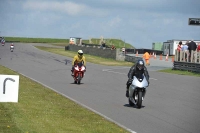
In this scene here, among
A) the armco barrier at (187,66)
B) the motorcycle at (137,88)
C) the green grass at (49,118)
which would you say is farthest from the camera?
the armco barrier at (187,66)

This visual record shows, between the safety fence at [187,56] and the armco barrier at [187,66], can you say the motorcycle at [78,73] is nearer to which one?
the armco barrier at [187,66]

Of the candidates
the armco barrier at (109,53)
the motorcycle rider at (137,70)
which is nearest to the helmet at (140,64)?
the motorcycle rider at (137,70)

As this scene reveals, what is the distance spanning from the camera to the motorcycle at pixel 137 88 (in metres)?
16.2

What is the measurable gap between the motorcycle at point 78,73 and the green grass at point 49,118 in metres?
7.74

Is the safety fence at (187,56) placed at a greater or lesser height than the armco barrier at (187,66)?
greater

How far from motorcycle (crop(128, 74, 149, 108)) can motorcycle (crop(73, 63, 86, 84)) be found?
343 inches

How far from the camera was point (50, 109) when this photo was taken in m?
14.5

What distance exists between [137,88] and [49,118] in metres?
4.24

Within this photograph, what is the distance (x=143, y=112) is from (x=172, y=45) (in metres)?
56.5

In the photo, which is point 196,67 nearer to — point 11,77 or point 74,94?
point 74,94

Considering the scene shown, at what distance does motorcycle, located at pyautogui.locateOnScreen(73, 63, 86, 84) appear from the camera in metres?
25.1

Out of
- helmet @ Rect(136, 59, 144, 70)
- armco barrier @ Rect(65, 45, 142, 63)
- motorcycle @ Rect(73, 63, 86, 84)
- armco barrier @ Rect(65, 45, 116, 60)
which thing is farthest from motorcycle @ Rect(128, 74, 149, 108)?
armco barrier @ Rect(65, 45, 116, 60)

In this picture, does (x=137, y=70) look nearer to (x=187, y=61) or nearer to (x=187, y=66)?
(x=187, y=66)

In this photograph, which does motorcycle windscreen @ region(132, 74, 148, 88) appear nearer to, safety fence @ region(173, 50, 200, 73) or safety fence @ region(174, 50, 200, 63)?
safety fence @ region(173, 50, 200, 73)
